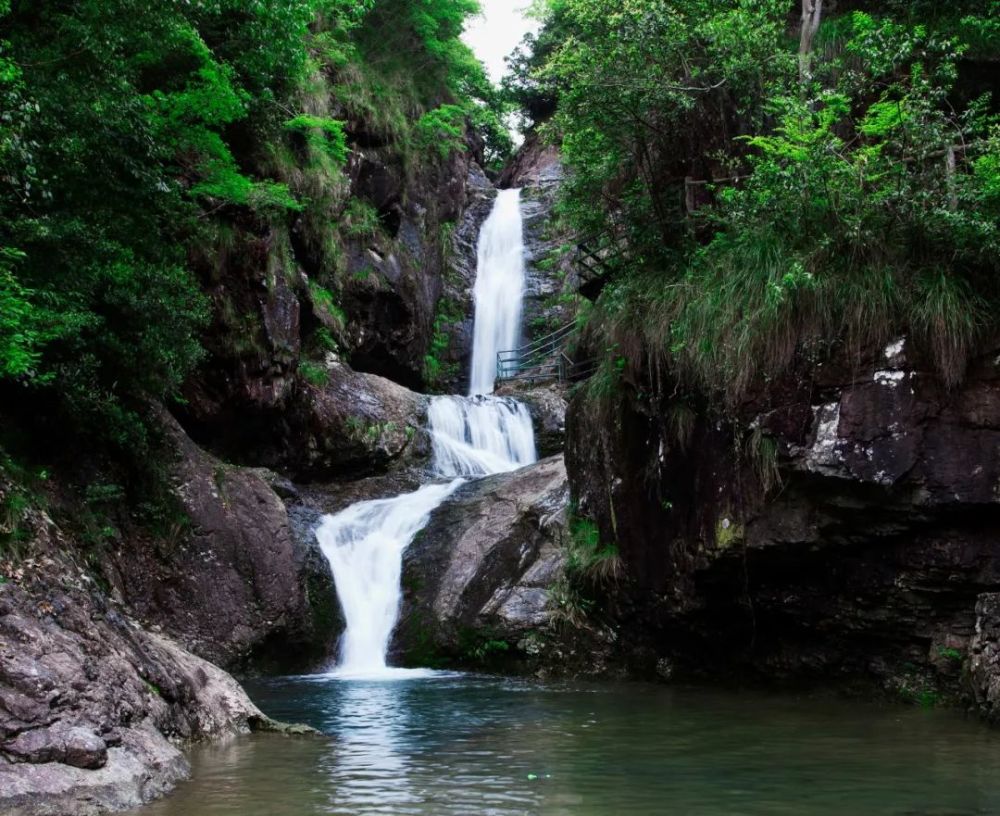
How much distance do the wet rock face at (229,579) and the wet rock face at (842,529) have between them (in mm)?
5327

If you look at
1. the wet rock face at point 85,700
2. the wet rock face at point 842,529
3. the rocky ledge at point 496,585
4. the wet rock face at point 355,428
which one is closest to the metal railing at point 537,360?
the wet rock face at point 355,428

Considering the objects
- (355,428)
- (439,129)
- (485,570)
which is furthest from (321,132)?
(485,570)

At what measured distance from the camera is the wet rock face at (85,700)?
496 cm

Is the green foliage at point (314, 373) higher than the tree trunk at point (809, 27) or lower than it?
lower

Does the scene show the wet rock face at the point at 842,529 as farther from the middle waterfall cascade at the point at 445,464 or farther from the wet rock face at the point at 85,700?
the wet rock face at the point at 85,700

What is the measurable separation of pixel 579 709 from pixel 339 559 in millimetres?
6702

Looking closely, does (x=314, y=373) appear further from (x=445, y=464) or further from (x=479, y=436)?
(x=479, y=436)

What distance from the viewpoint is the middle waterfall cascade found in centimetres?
1364

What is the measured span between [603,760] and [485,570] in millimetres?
7274

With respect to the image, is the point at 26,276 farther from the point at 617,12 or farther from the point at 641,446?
the point at 617,12

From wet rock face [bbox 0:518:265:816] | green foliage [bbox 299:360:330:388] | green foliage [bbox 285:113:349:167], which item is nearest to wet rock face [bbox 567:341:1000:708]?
wet rock face [bbox 0:518:265:816]

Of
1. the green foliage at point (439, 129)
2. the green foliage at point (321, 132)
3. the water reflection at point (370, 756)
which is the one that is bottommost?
the water reflection at point (370, 756)

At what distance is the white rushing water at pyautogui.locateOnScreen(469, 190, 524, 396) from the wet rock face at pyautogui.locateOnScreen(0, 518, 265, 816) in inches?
729

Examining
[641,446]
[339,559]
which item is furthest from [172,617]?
[641,446]
